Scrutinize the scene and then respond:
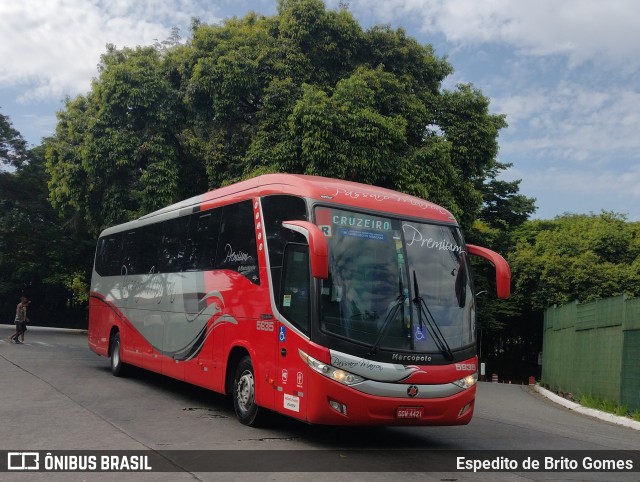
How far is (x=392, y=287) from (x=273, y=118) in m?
13.8

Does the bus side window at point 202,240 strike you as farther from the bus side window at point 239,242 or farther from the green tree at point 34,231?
the green tree at point 34,231

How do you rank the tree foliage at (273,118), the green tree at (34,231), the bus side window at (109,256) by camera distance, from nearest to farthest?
1. the bus side window at (109,256)
2. the tree foliage at (273,118)
3. the green tree at (34,231)

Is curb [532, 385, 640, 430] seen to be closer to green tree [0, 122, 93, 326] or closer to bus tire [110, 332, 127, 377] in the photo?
Answer: bus tire [110, 332, 127, 377]

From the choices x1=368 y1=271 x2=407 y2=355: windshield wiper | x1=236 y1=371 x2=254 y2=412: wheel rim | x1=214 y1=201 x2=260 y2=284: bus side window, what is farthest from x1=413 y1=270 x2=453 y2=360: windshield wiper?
x1=236 y1=371 x2=254 y2=412: wheel rim

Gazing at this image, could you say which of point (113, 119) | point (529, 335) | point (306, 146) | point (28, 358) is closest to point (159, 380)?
point (28, 358)

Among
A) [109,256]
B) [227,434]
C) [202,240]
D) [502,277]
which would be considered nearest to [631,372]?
[502,277]

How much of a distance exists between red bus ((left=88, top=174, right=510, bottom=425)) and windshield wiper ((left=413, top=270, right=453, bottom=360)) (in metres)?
0.02

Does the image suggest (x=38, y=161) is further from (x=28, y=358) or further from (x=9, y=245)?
(x=28, y=358)

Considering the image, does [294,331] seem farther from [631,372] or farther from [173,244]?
[631,372]

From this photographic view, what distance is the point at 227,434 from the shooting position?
31.5 ft

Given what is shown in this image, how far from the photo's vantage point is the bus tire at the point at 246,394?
10.1 m

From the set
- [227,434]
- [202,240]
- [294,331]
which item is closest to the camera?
[294,331]

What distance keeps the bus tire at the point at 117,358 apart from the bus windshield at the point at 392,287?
9.05 meters

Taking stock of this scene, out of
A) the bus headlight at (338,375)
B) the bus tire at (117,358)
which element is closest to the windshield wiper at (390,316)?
the bus headlight at (338,375)
